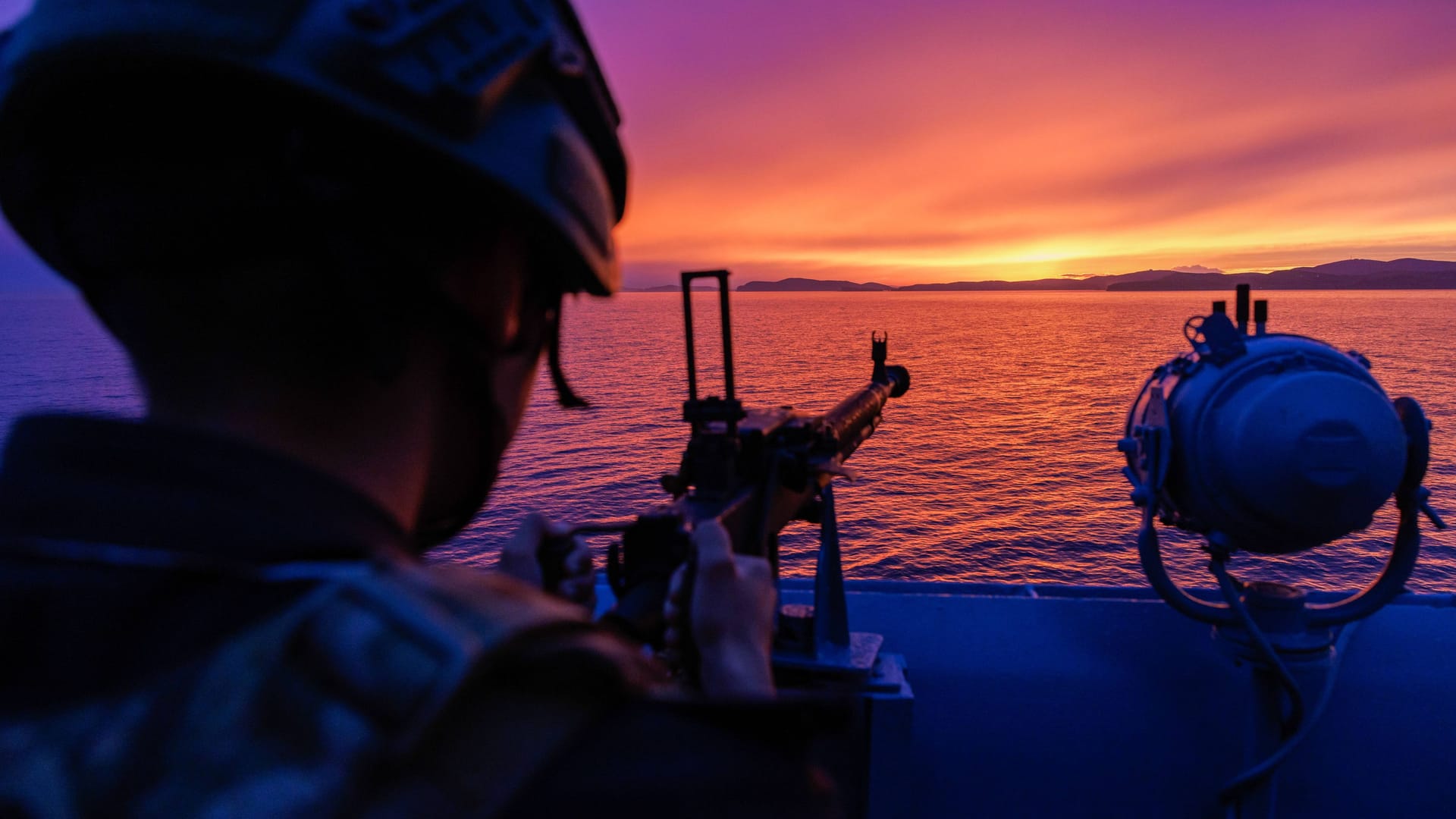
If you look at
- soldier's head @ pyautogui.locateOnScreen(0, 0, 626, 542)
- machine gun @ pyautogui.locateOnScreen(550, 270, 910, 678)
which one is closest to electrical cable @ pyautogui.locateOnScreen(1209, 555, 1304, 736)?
machine gun @ pyautogui.locateOnScreen(550, 270, 910, 678)

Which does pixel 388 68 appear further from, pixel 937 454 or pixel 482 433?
pixel 937 454

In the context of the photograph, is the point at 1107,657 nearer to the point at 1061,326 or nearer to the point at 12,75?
the point at 12,75

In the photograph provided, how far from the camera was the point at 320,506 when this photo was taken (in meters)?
0.98

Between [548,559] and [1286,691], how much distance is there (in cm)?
374

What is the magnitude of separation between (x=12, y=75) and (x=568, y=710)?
47.0 inches

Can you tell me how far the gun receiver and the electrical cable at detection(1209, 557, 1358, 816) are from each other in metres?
1.74

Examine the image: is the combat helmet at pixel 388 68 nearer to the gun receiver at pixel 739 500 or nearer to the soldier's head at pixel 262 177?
the soldier's head at pixel 262 177

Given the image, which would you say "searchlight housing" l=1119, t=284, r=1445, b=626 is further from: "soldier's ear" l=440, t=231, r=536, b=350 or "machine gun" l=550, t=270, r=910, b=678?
"soldier's ear" l=440, t=231, r=536, b=350

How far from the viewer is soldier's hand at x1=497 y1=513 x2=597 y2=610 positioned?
2.04 meters

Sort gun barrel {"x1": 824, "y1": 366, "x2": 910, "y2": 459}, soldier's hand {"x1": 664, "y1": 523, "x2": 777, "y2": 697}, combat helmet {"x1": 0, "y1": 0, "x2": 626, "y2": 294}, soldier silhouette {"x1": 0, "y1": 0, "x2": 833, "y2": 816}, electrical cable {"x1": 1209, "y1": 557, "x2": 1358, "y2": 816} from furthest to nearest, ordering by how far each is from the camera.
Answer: gun barrel {"x1": 824, "y1": 366, "x2": 910, "y2": 459}, electrical cable {"x1": 1209, "y1": 557, "x2": 1358, "y2": 816}, soldier's hand {"x1": 664, "y1": 523, "x2": 777, "y2": 697}, combat helmet {"x1": 0, "y1": 0, "x2": 626, "y2": 294}, soldier silhouette {"x1": 0, "y1": 0, "x2": 833, "y2": 816}

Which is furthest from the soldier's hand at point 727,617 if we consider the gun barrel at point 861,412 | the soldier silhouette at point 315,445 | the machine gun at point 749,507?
the gun barrel at point 861,412

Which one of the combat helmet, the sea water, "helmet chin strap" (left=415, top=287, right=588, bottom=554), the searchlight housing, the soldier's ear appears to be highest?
the combat helmet

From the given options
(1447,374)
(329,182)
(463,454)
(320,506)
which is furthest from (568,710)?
(1447,374)

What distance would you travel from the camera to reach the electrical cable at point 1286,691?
149 inches
